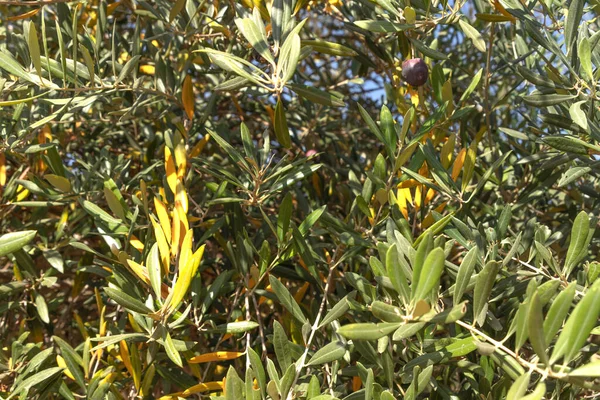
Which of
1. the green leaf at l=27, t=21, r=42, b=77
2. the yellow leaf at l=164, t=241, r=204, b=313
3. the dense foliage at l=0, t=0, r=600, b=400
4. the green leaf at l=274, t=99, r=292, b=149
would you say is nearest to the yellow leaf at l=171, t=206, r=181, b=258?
the dense foliage at l=0, t=0, r=600, b=400

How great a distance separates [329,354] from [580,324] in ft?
1.28

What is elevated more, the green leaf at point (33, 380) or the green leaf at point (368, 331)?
the green leaf at point (368, 331)

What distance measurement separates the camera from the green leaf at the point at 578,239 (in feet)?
2.94

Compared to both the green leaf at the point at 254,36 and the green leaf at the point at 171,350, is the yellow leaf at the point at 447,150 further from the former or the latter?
the green leaf at the point at 171,350

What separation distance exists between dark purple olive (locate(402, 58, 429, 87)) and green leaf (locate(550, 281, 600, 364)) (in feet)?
2.14

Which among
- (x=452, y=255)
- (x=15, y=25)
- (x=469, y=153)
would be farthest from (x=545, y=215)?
(x=15, y=25)

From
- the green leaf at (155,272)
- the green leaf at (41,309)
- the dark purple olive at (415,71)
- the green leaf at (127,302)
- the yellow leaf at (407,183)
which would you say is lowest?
the green leaf at (41,309)

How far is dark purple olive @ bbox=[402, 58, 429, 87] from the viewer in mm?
1171

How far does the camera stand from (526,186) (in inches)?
56.4

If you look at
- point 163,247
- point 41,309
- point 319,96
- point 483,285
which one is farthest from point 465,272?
point 41,309

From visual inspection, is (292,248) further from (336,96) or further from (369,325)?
(369,325)

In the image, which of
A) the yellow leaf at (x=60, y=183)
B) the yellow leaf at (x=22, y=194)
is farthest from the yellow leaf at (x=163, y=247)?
the yellow leaf at (x=22, y=194)

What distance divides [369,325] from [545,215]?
1069mm

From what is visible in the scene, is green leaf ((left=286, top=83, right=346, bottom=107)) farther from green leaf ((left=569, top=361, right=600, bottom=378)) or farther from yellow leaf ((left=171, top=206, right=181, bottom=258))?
green leaf ((left=569, top=361, right=600, bottom=378))
